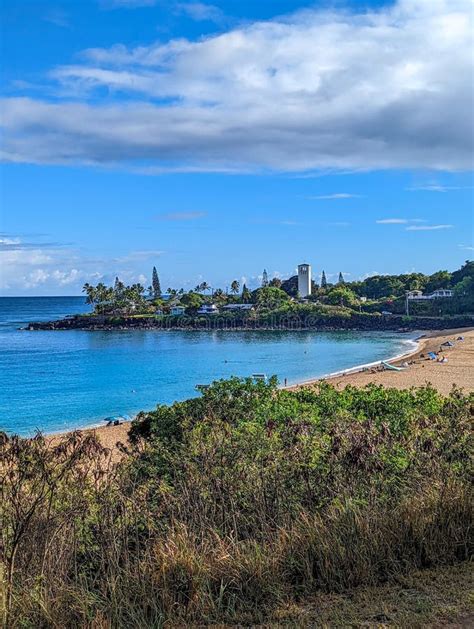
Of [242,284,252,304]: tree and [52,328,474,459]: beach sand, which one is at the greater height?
[242,284,252,304]: tree

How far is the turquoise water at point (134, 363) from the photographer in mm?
29625

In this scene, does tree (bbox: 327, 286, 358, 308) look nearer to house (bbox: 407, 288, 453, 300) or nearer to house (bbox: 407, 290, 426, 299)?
house (bbox: 407, 290, 426, 299)

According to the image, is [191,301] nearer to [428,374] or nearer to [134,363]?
[134,363]

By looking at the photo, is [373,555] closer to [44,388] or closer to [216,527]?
[216,527]

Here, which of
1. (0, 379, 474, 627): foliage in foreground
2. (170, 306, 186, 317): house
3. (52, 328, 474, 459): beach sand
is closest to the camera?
(0, 379, 474, 627): foliage in foreground

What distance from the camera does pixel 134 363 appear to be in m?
48.8

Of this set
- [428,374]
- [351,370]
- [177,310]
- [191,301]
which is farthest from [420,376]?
[191,301]

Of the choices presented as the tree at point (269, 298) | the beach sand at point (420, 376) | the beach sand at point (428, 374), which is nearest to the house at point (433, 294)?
the tree at point (269, 298)

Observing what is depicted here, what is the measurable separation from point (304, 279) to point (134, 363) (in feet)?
255

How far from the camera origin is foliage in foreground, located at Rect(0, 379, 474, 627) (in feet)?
12.6

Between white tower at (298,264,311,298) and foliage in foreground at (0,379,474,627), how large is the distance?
115 metres

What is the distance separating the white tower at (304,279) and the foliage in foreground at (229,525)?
115205 millimetres

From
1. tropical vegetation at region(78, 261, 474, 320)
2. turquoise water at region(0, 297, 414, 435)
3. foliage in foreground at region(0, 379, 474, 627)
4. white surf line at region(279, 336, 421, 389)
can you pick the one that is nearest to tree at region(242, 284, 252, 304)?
tropical vegetation at region(78, 261, 474, 320)

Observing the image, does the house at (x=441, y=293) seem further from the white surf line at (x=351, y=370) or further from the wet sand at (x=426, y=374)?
the wet sand at (x=426, y=374)
